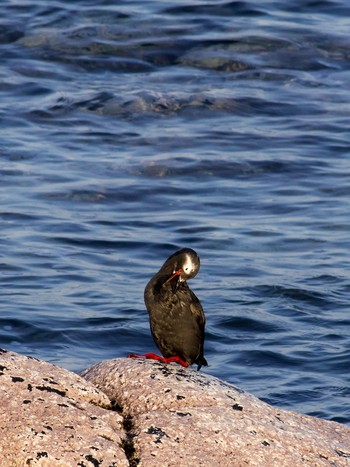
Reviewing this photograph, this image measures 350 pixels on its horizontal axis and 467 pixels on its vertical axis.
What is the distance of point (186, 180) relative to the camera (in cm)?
1739

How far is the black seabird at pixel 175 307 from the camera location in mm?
7688

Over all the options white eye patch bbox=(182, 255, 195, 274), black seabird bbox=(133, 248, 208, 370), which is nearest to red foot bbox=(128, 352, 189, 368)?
black seabird bbox=(133, 248, 208, 370)

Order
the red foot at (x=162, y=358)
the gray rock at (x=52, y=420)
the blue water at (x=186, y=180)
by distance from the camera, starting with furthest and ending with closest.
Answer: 1. the blue water at (x=186, y=180)
2. the red foot at (x=162, y=358)
3. the gray rock at (x=52, y=420)

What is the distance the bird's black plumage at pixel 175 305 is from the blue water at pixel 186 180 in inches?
126

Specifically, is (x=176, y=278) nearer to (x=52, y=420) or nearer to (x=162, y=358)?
(x=162, y=358)

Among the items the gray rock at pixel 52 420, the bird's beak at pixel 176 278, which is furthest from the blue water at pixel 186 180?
the gray rock at pixel 52 420

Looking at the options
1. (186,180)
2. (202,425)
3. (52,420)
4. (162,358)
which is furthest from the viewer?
(186,180)

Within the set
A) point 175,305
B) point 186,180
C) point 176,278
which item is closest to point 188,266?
point 176,278

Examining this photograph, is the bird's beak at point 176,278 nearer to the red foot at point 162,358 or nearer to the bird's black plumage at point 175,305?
the bird's black plumage at point 175,305

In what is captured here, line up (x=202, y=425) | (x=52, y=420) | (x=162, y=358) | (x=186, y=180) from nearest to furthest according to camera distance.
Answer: (x=52, y=420) → (x=202, y=425) → (x=162, y=358) → (x=186, y=180)

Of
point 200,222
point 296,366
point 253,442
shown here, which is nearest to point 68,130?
point 200,222

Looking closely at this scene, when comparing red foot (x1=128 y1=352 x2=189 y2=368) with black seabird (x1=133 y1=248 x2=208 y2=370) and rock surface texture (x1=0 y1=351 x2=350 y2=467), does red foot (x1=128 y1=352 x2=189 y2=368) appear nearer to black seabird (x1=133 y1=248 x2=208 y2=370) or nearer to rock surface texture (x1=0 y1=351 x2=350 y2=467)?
black seabird (x1=133 y1=248 x2=208 y2=370)

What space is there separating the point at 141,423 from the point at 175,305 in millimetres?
1261

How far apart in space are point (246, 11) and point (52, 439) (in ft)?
67.6
